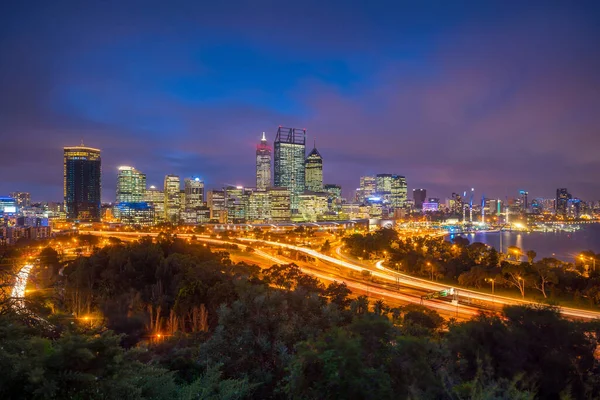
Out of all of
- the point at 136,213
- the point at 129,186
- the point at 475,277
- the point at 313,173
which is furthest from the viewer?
the point at 313,173

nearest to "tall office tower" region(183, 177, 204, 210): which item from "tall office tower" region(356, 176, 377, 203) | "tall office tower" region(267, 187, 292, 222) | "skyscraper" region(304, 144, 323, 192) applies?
"tall office tower" region(267, 187, 292, 222)

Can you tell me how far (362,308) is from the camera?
9328 millimetres

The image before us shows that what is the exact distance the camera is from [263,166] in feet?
424

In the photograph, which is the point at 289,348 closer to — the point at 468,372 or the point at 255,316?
the point at 255,316

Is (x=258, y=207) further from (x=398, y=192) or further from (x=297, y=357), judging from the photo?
(x=297, y=357)

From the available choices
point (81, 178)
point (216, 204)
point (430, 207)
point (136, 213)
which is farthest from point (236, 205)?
point (430, 207)

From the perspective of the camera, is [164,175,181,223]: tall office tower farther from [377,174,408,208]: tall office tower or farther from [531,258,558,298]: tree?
[531,258,558,298]: tree

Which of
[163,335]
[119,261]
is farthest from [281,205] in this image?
[163,335]

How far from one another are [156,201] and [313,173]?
162ft

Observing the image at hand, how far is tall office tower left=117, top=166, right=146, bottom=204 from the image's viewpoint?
370 feet

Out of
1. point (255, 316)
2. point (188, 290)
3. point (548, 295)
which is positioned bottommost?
point (548, 295)

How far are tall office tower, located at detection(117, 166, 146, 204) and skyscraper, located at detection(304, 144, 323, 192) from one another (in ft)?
164

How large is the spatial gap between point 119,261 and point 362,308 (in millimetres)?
13584

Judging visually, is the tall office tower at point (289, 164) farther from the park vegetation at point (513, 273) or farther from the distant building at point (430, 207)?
the park vegetation at point (513, 273)
